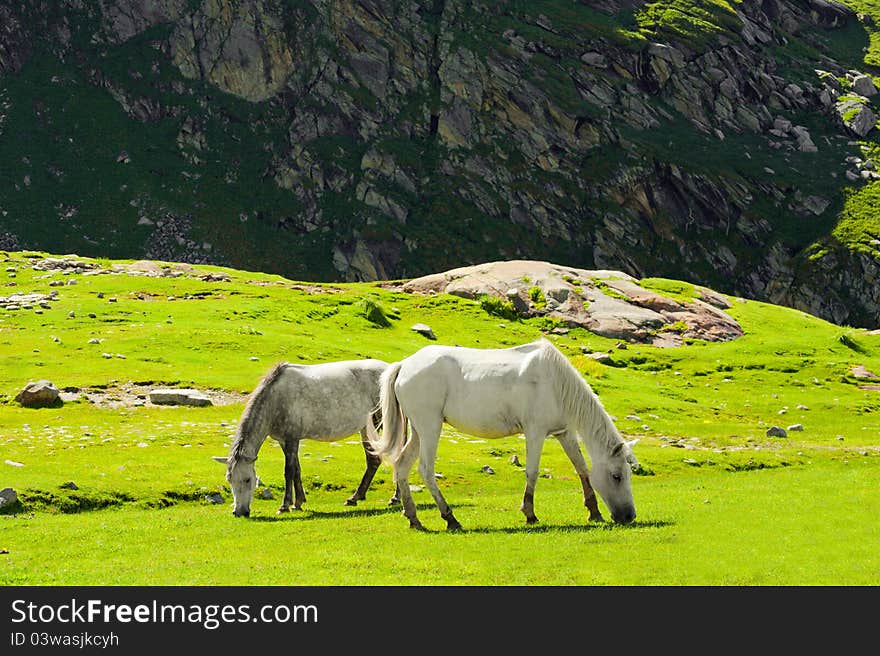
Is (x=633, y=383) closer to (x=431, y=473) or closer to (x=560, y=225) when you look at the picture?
(x=431, y=473)

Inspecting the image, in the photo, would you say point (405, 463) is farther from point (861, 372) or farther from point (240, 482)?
point (861, 372)

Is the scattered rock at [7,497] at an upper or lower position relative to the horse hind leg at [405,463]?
lower

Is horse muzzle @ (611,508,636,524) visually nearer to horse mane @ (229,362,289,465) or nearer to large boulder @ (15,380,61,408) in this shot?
horse mane @ (229,362,289,465)

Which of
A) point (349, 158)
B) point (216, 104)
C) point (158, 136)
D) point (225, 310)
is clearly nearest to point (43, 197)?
point (158, 136)

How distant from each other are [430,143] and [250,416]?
142672 mm

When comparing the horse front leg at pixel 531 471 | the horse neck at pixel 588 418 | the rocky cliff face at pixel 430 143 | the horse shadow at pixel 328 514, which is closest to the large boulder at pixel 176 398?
A: the horse shadow at pixel 328 514

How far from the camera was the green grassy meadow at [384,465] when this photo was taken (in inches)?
603

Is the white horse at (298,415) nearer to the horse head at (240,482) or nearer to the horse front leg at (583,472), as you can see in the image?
the horse head at (240,482)

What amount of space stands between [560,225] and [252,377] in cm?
11548

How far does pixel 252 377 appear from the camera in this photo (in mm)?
42500

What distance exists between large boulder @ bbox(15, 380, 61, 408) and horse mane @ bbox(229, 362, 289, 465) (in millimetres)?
16765

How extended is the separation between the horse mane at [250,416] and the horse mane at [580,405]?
830 cm

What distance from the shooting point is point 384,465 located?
3145cm

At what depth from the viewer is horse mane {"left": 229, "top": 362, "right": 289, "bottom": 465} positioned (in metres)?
23.1
